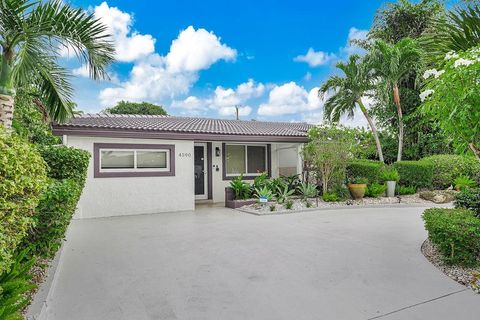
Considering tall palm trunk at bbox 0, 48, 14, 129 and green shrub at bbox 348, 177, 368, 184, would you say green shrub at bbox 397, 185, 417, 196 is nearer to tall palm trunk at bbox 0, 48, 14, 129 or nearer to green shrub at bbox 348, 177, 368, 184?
green shrub at bbox 348, 177, 368, 184

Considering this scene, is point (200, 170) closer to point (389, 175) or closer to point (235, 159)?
point (235, 159)

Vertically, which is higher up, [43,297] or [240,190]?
[240,190]

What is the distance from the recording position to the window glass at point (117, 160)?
10.8 m

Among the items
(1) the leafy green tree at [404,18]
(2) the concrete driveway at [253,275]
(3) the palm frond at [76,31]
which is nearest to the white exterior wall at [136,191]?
(2) the concrete driveway at [253,275]

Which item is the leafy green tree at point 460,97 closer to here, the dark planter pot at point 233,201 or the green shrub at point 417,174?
the dark planter pot at point 233,201

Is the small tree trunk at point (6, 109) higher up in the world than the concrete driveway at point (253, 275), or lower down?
higher up

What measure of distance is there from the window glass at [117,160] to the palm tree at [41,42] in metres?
3.98

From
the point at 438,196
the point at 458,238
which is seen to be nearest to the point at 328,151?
the point at 438,196

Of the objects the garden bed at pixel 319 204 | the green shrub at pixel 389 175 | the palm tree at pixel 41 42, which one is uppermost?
the palm tree at pixel 41 42

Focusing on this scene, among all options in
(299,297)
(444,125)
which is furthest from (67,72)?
(444,125)

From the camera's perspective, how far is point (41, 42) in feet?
19.3

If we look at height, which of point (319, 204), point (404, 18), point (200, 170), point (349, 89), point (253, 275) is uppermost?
point (404, 18)

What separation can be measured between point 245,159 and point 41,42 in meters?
9.99

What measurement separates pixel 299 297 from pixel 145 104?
3625cm
